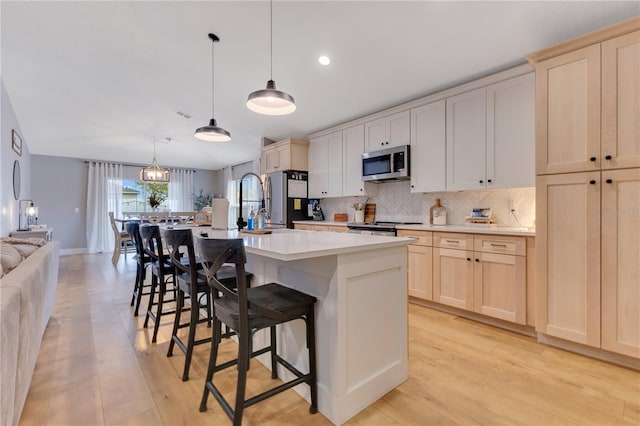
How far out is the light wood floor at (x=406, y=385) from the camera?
1.50 m

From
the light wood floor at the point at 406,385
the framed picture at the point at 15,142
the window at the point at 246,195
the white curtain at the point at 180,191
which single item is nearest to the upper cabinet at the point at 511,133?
the light wood floor at the point at 406,385

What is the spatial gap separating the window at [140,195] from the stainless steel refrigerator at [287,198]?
169 inches

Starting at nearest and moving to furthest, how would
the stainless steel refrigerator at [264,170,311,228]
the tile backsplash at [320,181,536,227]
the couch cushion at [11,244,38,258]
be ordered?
the couch cushion at [11,244,38,258] → the tile backsplash at [320,181,536,227] → the stainless steel refrigerator at [264,170,311,228]

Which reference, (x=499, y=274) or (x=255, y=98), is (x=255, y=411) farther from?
(x=499, y=274)

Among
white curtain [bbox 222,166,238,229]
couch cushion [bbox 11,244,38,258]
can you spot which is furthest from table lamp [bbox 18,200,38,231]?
white curtain [bbox 222,166,238,229]

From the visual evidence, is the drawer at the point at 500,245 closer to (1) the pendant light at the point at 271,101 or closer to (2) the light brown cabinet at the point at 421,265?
(2) the light brown cabinet at the point at 421,265

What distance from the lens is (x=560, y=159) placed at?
7.24 ft

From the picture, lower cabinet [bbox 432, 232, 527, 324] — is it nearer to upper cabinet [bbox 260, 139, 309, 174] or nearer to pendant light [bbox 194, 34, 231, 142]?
pendant light [bbox 194, 34, 231, 142]

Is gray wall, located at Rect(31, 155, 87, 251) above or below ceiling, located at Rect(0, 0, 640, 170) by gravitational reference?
below

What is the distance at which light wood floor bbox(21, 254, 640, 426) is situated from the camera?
4.94ft

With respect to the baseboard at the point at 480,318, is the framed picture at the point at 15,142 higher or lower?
higher

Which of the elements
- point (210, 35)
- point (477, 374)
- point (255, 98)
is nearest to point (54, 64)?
point (210, 35)

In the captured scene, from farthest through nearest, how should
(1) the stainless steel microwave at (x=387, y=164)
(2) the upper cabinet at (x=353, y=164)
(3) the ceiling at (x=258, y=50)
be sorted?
(2) the upper cabinet at (x=353, y=164) → (1) the stainless steel microwave at (x=387, y=164) → (3) the ceiling at (x=258, y=50)

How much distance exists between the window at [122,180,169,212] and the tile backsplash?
18.6 feet
